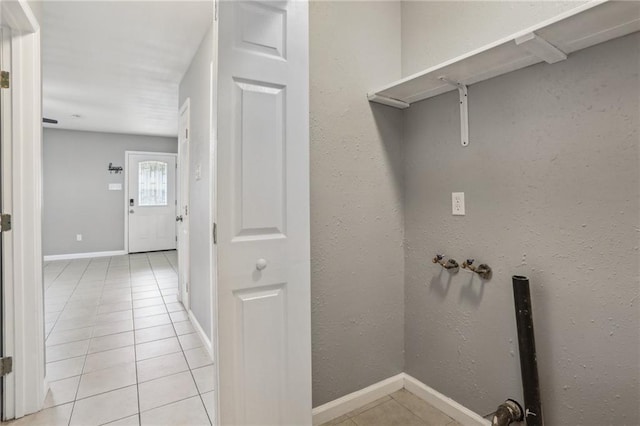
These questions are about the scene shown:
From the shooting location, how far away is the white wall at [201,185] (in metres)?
2.51

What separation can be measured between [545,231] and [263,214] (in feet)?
3.75

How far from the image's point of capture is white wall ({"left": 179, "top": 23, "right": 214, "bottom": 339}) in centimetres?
251

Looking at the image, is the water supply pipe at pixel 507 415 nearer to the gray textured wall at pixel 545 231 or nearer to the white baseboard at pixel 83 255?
the gray textured wall at pixel 545 231

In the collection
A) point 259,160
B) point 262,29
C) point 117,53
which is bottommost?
point 259,160

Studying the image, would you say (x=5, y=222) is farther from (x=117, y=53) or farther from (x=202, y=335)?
(x=117, y=53)

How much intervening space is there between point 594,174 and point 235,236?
1.34m

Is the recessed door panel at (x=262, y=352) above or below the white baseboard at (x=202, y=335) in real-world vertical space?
above

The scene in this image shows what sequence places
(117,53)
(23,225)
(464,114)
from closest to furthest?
(464,114) < (23,225) < (117,53)

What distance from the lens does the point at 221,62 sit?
4.00ft

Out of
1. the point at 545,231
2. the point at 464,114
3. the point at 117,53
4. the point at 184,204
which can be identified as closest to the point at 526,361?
the point at 545,231

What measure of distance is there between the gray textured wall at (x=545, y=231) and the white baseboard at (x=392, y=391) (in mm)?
43

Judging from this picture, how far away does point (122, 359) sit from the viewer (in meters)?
2.38

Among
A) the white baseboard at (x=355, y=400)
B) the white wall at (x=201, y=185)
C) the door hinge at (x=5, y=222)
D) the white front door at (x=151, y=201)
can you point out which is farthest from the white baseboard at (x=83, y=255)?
the white baseboard at (x=355, y=400)

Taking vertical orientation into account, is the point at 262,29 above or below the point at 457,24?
below
